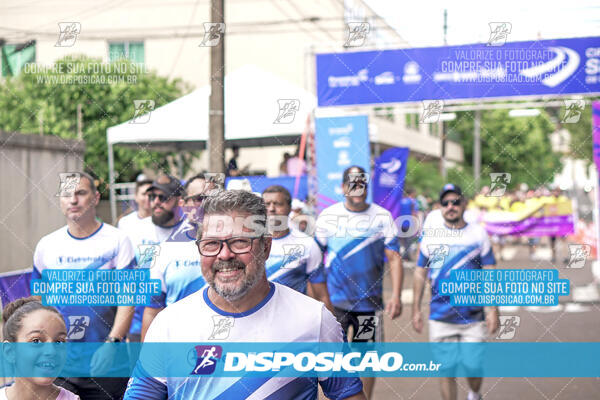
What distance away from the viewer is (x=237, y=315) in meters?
2.93

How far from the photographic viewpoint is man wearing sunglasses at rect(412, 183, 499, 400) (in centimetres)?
592

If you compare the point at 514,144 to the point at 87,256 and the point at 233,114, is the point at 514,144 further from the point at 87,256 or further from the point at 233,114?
the point at 87,256

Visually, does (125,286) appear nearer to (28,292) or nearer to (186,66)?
(28,292)

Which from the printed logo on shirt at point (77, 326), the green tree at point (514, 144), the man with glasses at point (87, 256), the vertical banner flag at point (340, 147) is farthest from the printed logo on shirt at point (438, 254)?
the green tree at point (514, 144)

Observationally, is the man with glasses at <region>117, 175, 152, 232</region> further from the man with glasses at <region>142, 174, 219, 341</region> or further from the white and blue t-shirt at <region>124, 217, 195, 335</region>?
the man with glasses at <region>142, 174, 219, 341</region>

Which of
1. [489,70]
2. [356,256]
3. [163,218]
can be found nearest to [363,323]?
[356,256]

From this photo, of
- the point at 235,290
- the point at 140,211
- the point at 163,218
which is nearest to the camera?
the point at 235,290

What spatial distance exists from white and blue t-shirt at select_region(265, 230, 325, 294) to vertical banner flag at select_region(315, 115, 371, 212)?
238 inches

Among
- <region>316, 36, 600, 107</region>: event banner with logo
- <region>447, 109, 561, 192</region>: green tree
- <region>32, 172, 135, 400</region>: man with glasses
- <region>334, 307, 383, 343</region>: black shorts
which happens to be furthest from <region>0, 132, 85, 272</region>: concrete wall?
<region>447, 109, 561, 192</region>: green tree

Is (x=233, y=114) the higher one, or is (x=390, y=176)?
(x=233, y=114)

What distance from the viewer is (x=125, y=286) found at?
5359 mm

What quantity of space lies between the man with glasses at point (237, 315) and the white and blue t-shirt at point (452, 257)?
3.18 m

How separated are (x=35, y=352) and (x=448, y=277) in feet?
11.8

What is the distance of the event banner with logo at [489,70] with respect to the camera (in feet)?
18.8
